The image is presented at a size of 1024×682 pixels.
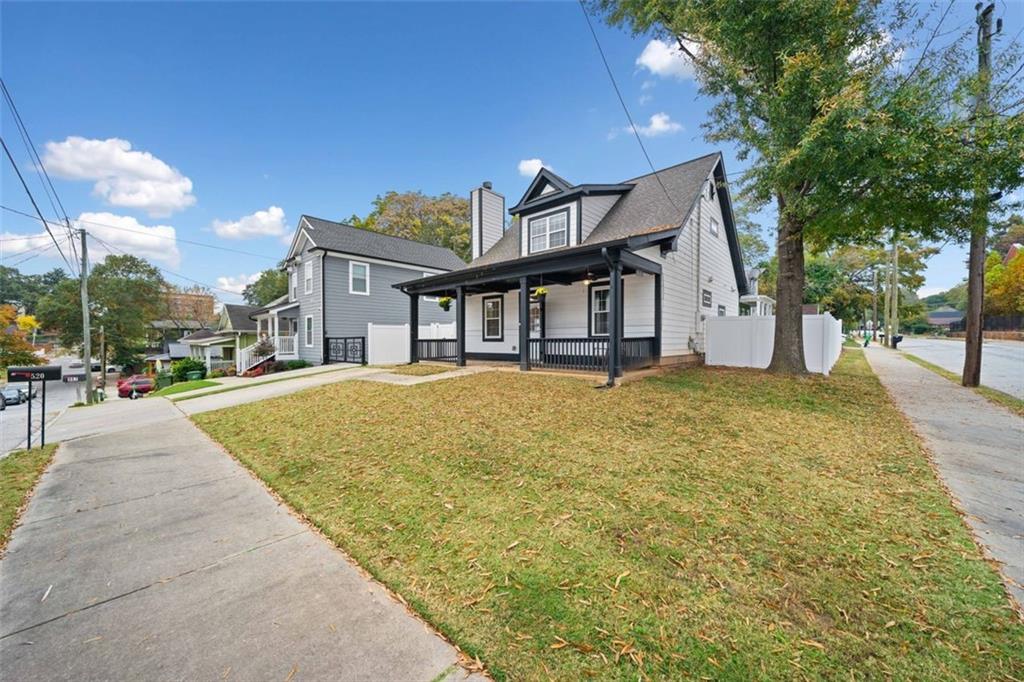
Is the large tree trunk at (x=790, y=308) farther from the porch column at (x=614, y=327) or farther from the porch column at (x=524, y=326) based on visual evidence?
the porch column at (x=524, y=326)

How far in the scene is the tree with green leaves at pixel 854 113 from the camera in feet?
21.2

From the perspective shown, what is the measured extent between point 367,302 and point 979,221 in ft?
66.2

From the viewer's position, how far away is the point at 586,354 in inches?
410

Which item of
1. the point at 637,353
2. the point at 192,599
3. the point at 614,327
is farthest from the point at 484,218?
the point at 192,599

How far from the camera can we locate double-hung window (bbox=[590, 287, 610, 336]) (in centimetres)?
1170

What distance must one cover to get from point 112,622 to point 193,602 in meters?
0.38

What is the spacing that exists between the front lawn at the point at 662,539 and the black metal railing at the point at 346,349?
11270 mm

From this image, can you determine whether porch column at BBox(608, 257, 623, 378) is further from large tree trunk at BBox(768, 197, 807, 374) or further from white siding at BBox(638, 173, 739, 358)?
large tree trunk at BBox(768, 197, 807, 374)

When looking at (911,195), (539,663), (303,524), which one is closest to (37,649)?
(303,524)

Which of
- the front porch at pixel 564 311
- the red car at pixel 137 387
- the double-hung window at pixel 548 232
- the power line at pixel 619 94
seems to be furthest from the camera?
the red car at pixel 137 387

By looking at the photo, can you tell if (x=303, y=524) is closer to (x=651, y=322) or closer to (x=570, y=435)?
(x=570, y=435)

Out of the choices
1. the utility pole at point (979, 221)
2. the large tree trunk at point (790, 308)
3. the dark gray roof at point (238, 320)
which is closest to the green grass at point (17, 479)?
the utility pole at point (979, 221)

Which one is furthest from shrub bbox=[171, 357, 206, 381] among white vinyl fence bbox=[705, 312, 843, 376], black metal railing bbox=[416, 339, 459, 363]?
white vinyl fence bbox=[705, 312, 843, 376]

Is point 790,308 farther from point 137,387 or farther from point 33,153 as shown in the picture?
point 137,387
